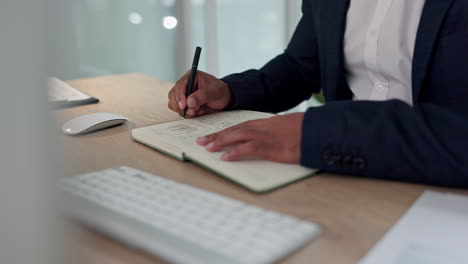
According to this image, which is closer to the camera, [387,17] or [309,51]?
[387,17]

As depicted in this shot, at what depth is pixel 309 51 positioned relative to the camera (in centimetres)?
130

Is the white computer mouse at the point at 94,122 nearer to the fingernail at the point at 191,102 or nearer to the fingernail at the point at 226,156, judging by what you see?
the fingernail at the point at 191,102

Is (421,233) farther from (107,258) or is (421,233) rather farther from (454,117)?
(107,258)

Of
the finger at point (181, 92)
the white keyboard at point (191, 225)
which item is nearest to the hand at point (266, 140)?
the white keyboard at point (191, 225)

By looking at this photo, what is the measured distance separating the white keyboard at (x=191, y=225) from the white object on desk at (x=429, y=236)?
3.0 inches

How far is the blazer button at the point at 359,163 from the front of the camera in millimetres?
663

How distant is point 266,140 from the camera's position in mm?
719

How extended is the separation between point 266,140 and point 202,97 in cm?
32

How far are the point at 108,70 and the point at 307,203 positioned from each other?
190cm

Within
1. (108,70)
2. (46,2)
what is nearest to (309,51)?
(46,2)

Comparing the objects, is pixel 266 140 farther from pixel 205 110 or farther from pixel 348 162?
pixel 205 110

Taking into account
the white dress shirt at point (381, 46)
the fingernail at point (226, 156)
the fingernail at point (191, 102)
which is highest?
the white dress shirt at point (381, 46)

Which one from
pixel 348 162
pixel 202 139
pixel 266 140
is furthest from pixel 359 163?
pixel 202 139

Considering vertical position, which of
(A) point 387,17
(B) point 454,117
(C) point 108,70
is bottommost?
(C) point 108,70
